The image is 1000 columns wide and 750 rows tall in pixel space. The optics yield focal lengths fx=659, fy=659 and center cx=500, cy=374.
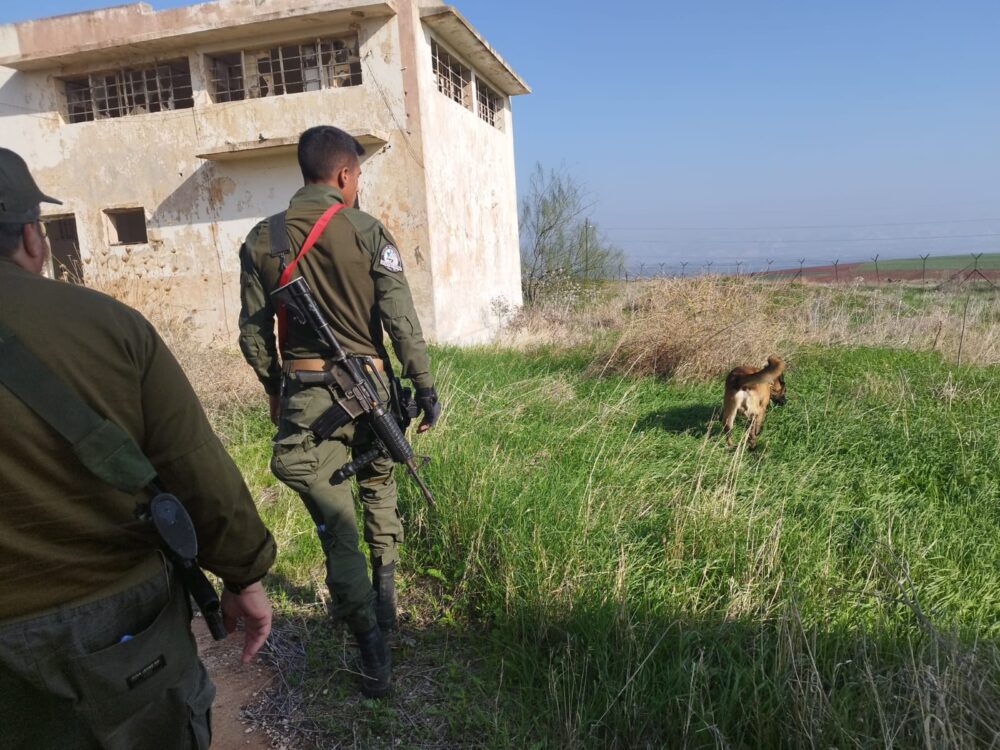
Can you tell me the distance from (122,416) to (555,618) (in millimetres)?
1944

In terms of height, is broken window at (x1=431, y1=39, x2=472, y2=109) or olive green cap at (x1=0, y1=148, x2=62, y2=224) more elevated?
broken window at (x1=431, y1=39, x2=472, y2=109)

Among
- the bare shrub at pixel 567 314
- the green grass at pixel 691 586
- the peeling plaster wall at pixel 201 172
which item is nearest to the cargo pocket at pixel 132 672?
the green grass at pixel 691 586

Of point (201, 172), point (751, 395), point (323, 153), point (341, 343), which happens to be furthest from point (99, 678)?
point (201, 172)

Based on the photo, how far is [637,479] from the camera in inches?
158

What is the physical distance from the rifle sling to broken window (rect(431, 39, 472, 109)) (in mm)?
10189

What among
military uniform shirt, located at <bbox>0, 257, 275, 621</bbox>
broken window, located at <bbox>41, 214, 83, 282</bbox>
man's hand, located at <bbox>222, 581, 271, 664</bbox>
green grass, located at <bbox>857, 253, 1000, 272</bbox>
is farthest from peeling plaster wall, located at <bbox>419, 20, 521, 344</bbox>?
green grass, located at <bbox>857, 253, 1000, 272</bbox>

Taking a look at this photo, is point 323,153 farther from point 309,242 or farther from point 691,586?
point 691,586

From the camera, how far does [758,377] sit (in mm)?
4891

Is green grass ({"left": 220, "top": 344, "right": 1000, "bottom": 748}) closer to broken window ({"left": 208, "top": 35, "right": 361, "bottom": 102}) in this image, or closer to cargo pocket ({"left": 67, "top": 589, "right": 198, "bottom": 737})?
cargo pocket ({"left": 67, "top": 589, "right": 198, "bottom": 737})

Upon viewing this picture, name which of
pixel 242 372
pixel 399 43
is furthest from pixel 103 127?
pixel 242 372

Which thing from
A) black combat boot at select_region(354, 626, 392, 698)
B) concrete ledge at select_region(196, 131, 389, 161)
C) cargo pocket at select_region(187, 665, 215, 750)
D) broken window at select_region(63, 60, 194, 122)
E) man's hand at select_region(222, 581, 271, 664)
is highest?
broken window at select_region(63, 60, 194, 122)

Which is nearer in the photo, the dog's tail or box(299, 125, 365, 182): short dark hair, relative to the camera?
box(299, 125, 365, 182): short dark hair

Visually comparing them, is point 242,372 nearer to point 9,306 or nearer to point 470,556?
point 470,556

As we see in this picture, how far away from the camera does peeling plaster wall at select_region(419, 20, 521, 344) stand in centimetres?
998
